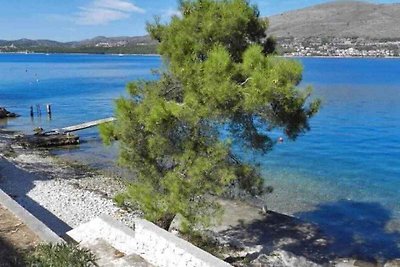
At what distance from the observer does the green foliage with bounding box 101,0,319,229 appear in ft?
33.1

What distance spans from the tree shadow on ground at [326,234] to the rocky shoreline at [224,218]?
0.12ft

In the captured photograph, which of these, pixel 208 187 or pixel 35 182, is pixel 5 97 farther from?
pixel 208 187

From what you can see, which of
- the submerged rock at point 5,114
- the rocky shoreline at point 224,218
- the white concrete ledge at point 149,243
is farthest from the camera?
the submerged rock at point 5,114

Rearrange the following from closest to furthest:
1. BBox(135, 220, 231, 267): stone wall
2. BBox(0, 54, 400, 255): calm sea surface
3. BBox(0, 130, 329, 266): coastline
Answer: BBox(135, 220, 231, 267): stone wall, BBox(0, 130, 329, 266): coastline, BBox(0, 54, 400, 255): calm sea surface

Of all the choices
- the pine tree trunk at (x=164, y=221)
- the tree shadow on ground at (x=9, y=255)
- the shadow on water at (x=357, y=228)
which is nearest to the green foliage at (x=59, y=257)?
the tree shadow on ground at (x=9, y=255)

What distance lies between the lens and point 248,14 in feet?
36.7

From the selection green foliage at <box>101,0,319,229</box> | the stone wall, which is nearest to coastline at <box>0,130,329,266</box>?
green foliage at <box>101,0,319,229</box>

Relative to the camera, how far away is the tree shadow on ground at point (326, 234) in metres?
15.3

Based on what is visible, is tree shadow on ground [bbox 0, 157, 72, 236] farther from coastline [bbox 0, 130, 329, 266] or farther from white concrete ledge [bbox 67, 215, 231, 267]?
white concrete ledge [bbox 67, 215, 231, 267]

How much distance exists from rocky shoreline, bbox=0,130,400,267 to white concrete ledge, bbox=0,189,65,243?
241cm

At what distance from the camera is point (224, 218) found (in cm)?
→ 1733

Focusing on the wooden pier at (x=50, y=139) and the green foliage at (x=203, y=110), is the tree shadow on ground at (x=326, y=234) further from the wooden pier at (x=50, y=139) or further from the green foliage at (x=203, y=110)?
the wooden pier at (x=50, y=139)

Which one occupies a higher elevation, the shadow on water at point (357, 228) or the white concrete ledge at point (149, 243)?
the white concrete ledge at point (149, 243)

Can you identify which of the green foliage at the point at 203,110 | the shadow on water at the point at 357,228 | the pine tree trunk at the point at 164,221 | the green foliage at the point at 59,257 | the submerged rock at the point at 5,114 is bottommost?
the submerged rock at the point at 5,114
